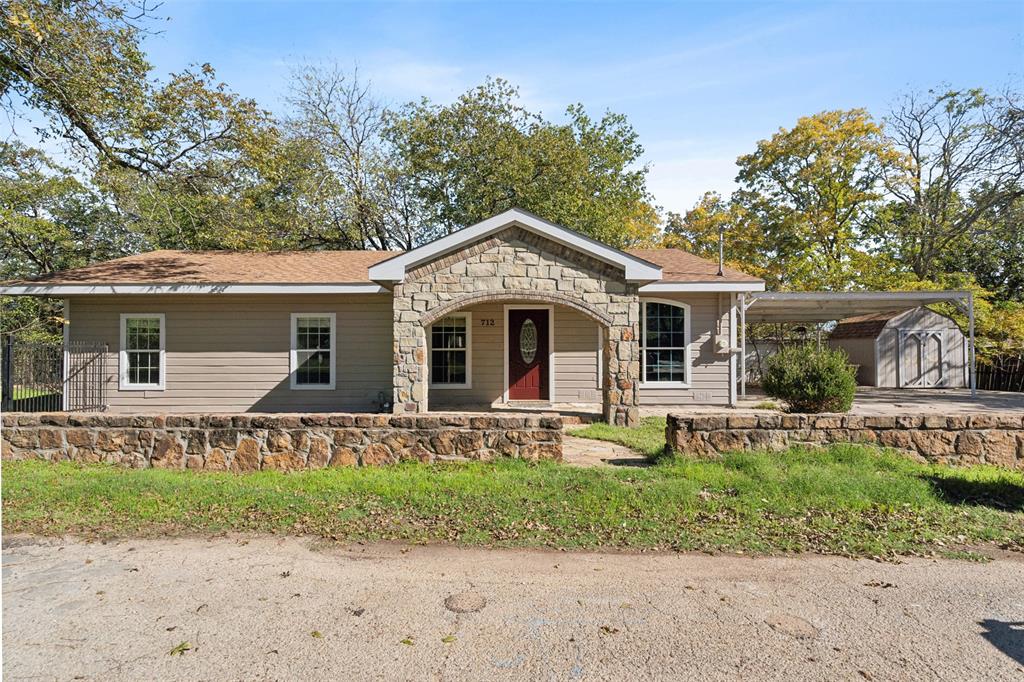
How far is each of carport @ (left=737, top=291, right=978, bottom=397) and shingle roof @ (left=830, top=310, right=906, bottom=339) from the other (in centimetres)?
300

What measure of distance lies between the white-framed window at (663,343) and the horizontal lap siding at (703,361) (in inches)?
6.2

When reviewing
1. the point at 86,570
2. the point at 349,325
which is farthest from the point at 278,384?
the point at 86,570

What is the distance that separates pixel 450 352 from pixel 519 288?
3.85 metres

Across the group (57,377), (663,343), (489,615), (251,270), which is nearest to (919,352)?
(663,343)

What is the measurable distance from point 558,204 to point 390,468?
53.5 ft

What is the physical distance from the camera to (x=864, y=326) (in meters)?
21.4

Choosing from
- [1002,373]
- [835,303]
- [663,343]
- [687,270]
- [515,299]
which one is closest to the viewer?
[515,299]

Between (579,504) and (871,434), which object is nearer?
(579,504)

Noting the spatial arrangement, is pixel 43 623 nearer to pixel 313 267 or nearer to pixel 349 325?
pixel 349 325

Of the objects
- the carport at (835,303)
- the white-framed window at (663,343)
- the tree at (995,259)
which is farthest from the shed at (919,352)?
the tree at (995,259)

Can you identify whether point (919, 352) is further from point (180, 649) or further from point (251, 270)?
point (180, 649)

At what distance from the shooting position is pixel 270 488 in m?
6.25

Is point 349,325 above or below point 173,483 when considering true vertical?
above

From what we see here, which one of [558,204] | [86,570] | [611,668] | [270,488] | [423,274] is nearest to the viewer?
[611,668]
